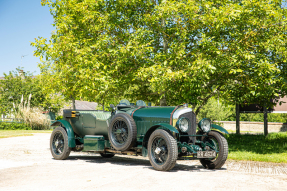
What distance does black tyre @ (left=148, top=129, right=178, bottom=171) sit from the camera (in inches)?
259

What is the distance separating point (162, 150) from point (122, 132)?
1384mm

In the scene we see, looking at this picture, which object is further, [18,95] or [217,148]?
[18,95]

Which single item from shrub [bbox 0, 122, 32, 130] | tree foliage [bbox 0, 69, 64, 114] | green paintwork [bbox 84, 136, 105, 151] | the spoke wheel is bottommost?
shrub [bbox 0, 122, 32, 130]

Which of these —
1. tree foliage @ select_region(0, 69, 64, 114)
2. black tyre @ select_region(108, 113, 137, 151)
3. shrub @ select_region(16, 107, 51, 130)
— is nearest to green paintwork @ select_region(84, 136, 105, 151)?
black tyre @ select_region(108, 113, 137, 151)

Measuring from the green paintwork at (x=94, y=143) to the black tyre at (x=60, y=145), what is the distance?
695 mm

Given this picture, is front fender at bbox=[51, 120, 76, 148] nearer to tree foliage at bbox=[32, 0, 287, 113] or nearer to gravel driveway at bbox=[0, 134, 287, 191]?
gravel driveway at bbox=[0, 134, 287, 191]

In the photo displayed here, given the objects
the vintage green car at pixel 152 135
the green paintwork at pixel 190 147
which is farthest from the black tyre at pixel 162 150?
the green paintwork at pixel 190 147

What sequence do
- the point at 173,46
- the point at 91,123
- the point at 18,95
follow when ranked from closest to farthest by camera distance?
the point at 91,123 < the point at 173,46 < the point at 18,95

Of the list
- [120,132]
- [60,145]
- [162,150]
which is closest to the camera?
[162,150]

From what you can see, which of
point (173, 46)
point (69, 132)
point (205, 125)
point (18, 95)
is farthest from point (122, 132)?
point (18, 95)

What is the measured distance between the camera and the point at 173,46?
1163 centimetres

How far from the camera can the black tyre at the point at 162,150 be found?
6.59m

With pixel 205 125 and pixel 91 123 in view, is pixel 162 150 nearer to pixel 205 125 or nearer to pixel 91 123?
pixel 205 125

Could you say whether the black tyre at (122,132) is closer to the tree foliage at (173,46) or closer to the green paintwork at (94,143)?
Answer: the green paintwork at (94,143)
